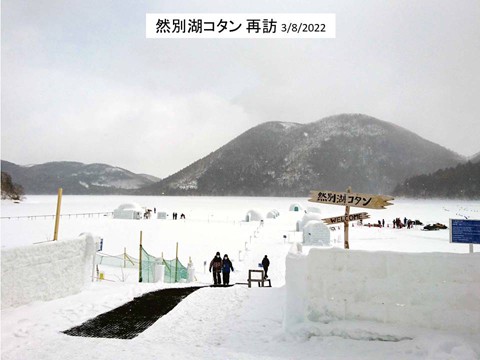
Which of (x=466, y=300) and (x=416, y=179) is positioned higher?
(x=416, y=179)

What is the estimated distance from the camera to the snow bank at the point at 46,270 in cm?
749

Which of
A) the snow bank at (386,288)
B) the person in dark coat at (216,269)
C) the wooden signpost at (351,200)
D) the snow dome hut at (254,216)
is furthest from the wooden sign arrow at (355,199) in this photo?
the snow dome hut at (254,216)

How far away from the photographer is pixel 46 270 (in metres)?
8.45

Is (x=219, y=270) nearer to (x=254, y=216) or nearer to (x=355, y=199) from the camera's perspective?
(x=355, y=199)

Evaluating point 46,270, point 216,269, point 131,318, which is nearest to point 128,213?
point 216,269

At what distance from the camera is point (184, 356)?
585cm

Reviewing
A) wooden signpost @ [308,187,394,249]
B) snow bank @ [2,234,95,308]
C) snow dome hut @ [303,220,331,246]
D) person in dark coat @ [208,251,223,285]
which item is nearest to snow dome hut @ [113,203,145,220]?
snow dome hut @ [303,220,331,246]

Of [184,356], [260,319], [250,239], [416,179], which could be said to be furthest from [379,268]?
[416,179]

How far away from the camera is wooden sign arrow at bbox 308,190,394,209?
7.30 m

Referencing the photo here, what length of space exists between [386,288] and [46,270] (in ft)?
25.4

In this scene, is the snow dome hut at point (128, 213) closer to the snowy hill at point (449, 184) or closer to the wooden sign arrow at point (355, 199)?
the wooden sign arrow at point (355, 199)

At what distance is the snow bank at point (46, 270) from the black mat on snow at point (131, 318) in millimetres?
1669

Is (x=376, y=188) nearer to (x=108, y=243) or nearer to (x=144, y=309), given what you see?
(x=108, y=243)

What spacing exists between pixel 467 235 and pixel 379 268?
1885mm
